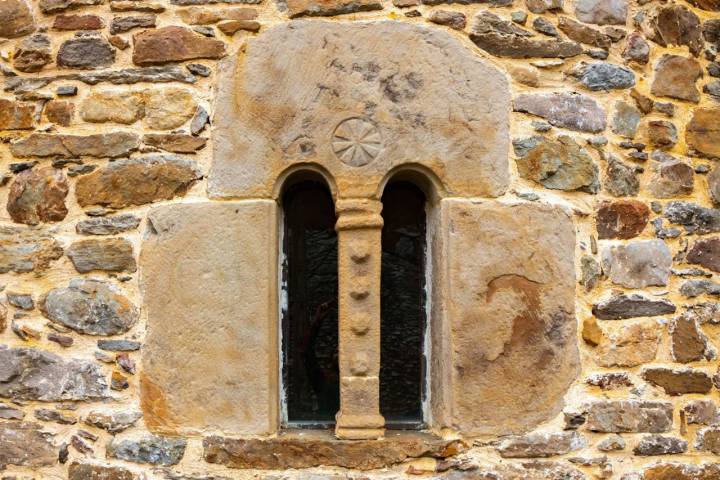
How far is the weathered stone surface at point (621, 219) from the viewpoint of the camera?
120 inches

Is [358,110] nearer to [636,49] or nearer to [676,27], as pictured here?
[636,49]

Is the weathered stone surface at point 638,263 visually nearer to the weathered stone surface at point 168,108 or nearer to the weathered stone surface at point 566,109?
the weathered stone surface at point 566,109

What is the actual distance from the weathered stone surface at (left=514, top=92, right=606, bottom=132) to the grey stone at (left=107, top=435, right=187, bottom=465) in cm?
183

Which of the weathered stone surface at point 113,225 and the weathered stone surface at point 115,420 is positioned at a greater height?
the weathered stone surface at point 113,225

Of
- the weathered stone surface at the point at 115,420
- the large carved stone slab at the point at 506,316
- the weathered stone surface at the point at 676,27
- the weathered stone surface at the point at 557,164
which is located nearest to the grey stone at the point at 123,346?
the weathered stone surface at the point at 115,420

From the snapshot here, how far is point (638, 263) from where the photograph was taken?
3.05 meters

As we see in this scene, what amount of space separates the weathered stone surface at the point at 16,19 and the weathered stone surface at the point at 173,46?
489 mm

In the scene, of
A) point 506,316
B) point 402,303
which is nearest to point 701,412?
point 506,316

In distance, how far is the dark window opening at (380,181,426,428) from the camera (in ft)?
10.4

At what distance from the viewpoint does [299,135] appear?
116 inches

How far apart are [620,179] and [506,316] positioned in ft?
2.38

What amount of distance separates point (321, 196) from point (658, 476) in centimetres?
172

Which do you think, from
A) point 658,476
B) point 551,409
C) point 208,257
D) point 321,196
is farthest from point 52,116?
point 658,476

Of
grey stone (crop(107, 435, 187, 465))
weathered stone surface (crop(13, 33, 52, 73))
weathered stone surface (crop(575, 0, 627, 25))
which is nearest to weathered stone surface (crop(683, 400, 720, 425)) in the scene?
weathered stone surface (crop(575, 0, 627, 25))
